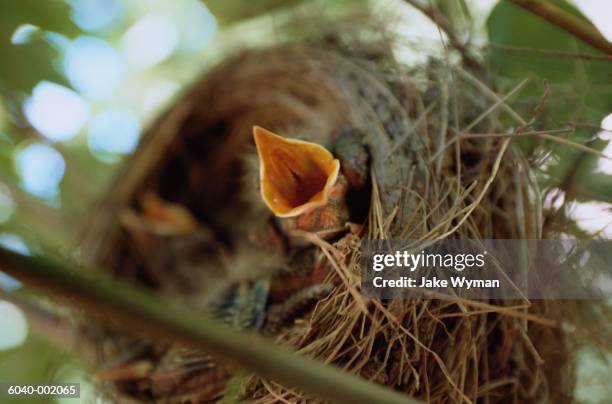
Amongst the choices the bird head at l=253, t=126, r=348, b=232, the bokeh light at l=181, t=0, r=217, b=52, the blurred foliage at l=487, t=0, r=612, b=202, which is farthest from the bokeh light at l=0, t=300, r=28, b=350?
the blurred foliage at l=487, t=0, r=612, b=202

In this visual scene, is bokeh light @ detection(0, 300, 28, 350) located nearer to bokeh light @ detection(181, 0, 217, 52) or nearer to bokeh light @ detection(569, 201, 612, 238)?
bokeh light @ detection(181, 0, 217, 52)

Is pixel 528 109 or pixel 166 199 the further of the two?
pixel 166 199

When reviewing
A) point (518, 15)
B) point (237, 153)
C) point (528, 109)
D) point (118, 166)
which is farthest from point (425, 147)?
point (118, 166)

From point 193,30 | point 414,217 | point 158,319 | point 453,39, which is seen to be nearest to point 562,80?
point 453,39

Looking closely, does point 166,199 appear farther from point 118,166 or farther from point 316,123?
point 316,123

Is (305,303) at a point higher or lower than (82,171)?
lower

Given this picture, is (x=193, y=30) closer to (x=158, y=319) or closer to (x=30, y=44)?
(x=30, y=44)
